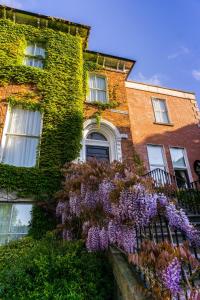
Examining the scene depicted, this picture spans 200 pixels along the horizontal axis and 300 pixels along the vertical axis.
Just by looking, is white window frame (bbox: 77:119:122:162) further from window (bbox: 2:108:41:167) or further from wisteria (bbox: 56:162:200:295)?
wisteria (bbox: 56:162:200:295)

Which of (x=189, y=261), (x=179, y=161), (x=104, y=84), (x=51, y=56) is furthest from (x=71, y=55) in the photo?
(x=189, y=261)

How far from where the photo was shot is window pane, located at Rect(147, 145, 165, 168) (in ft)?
42.8

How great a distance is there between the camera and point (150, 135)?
13.6m

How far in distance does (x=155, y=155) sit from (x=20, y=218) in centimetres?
840

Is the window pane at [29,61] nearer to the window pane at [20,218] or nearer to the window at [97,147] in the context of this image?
the window at [97,147]

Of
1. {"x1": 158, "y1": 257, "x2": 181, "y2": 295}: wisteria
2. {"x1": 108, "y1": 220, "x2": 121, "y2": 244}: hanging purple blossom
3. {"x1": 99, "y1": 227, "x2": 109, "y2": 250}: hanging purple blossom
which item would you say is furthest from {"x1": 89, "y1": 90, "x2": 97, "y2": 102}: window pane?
{"x1": 158, "y1": 257, "x2": 181, "y2": 295}: wisteria

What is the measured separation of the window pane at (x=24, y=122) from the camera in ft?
30.6

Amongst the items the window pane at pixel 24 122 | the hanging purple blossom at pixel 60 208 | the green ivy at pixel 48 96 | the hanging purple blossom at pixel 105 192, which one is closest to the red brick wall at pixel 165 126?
the green ivy at pixel 48 96

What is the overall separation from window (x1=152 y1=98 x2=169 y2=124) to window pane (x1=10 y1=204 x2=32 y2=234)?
385 inches

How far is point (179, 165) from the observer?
44.3 feet

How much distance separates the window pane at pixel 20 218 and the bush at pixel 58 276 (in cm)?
280

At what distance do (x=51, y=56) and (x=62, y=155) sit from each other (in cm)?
541

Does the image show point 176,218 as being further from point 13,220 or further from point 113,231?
point 13,220

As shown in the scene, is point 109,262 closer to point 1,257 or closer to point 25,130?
point 1,257
